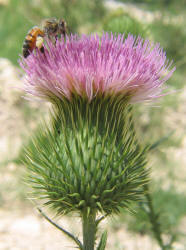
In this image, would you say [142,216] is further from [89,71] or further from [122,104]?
[89,71]

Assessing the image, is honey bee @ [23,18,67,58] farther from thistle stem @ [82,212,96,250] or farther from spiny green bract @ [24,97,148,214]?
thistle stem @ [82,212,96,250]

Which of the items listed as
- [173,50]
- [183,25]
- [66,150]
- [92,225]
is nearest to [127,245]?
[92,225]

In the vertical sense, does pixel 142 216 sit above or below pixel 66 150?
below

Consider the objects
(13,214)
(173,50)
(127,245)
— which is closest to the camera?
(127,245)

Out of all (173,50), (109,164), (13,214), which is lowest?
(13,214)

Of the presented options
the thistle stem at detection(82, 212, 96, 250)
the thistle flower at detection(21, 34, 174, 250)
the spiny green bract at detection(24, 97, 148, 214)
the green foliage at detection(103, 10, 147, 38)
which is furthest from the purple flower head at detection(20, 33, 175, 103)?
the green foliage at detection(103, 10, 147, 38)

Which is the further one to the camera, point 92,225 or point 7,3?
point 7,3

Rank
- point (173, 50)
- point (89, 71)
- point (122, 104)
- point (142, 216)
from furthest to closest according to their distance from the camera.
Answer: point (173, 50), point (142, 216), point (122, 104), point (89, 71)

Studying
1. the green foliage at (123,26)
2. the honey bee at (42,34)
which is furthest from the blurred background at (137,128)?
the honey bee at (42,34)
